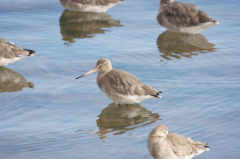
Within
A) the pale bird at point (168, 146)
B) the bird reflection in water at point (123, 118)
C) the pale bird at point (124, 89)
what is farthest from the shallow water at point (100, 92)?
the pale bird at point (168, 146)

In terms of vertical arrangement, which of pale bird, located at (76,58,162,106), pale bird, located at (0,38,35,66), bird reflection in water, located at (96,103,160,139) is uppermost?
pale bird, located at (0,38,35,66)

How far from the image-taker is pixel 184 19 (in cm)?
1365

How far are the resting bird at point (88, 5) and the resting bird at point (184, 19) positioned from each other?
2883 mm

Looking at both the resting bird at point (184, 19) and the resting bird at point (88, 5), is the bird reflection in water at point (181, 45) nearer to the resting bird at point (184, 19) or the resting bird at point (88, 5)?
the resting bird at point (184, 19)

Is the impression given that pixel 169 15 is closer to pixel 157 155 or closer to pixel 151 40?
pixel 151 40

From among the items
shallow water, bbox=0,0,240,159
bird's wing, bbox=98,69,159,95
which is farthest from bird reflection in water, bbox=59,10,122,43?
bird's wing, bbox=98,69,159,95

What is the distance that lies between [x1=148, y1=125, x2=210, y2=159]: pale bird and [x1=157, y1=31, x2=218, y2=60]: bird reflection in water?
5775mm

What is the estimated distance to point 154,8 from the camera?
53.7 feet

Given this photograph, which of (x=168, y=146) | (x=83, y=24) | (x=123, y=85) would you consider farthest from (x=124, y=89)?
(x=83, y=24)

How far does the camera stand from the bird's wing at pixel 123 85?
28.4ft

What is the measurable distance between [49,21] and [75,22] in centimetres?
101

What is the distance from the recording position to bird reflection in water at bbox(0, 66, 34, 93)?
978cm

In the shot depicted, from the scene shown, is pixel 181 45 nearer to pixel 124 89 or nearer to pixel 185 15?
pixel 185 15

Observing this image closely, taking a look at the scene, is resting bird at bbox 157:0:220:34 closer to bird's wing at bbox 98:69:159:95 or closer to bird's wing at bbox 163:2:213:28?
bird's wing at bbox 163:2:213:28
